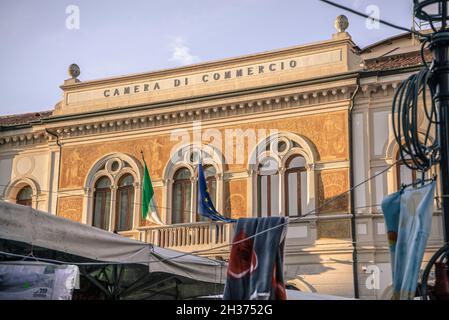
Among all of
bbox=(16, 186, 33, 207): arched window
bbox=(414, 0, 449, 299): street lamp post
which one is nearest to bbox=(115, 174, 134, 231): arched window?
bbox=(16, 186, 33, 207): arched window

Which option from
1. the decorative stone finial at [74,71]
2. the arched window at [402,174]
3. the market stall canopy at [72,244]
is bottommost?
the market stall canopy at [72,244]

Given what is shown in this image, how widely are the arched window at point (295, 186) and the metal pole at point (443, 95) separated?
→ 12281mm

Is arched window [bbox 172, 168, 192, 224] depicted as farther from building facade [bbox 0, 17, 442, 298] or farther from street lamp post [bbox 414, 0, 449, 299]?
street lamp post [bbox 414, 0, 449, 299]

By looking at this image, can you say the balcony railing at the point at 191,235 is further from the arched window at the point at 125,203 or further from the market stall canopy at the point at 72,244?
the market stall canopy at the point at 72,244

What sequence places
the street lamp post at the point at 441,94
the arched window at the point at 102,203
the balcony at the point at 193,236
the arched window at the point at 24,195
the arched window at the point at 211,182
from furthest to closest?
the arched window at the point at 24,195 → the arched window at the point at 102,203 → the arched window at the point at 211,182 → the balcony at the point at 193,236 → the street lamp post at the point at 441,94

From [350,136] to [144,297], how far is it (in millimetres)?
7650

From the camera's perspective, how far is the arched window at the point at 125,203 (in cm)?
2173

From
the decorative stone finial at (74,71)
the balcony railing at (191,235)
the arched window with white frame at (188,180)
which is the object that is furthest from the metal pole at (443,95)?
the decorative stone finial at (74,71)

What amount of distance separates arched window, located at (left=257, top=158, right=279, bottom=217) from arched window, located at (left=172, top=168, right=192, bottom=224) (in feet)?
6.63

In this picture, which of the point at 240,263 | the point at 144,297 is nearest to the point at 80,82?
the point at 144,297

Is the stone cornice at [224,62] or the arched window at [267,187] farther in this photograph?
the stone cornice at [224,62]

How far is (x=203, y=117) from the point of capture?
2131 cm

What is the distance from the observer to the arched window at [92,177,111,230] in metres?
22.1

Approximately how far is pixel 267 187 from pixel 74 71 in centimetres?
769
